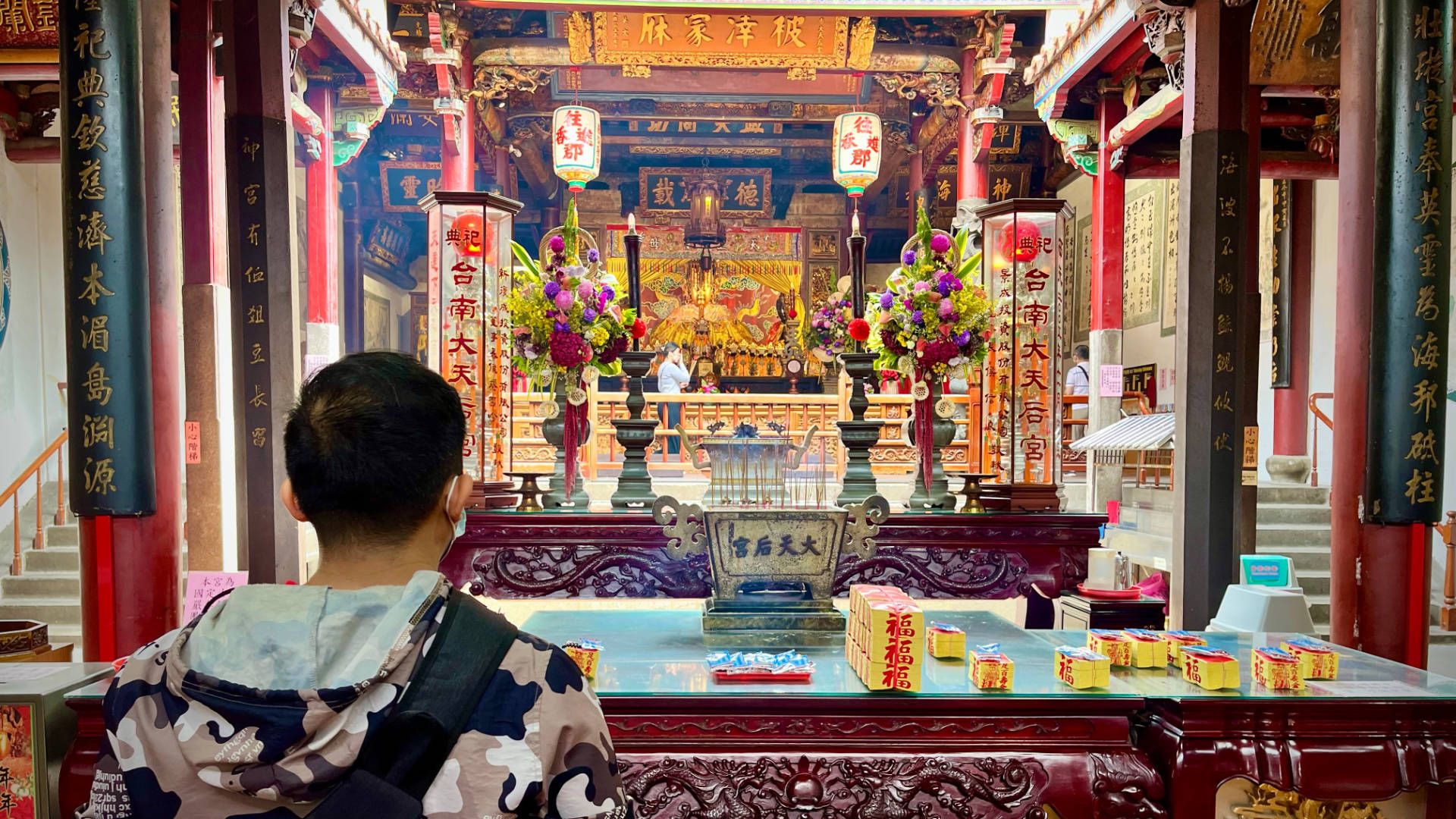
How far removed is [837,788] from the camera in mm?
1530

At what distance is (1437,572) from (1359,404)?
135 inches

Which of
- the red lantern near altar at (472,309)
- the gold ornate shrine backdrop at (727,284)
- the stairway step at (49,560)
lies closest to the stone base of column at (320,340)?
the stairway step at (49,560)

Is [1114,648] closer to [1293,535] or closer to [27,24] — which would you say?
[1293,535]

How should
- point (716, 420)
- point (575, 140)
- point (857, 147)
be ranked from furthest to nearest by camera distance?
point (575, 140)
point (857, 147)
point (716, 420)

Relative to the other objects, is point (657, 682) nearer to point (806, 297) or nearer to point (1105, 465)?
point (1105, 465)

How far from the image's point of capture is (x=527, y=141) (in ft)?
33.9

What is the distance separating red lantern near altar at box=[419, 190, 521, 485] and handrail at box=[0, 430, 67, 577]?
283 centimetres

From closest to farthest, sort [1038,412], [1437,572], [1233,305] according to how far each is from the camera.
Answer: [1233,305]
[1038,412]
[1437,572]

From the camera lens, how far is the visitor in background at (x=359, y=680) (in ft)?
2.41

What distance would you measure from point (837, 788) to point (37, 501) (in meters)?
5.50

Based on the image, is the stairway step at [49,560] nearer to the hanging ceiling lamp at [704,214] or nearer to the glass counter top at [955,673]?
A: the glass counter top at [955,673]

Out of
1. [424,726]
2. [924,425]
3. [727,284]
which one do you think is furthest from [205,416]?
[727,284]

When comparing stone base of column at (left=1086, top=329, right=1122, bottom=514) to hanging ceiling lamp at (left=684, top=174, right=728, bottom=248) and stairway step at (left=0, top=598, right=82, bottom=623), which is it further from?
stairway step at (left=0, top=598, right=82, bottom=623)

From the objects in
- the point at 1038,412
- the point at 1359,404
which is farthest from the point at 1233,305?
the point at 1359,404
